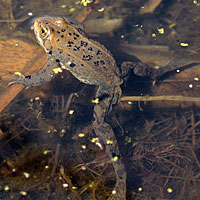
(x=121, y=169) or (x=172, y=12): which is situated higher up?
(x=172, y=12)

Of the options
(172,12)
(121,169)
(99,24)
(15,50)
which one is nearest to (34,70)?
(15,50)

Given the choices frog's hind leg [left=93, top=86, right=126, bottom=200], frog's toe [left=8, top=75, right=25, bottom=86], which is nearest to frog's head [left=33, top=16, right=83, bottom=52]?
frog's toe [left=8, top=75, right=25, bottom=86]

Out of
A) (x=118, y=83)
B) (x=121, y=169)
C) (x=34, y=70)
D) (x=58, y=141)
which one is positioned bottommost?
(x=121, y=169)

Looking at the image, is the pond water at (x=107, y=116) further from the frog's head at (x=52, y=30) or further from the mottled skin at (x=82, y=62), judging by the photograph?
the frog's head at (x=52, y=30)

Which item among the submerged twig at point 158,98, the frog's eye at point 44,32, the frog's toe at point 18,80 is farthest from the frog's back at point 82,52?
the frog's toe at point 18,80

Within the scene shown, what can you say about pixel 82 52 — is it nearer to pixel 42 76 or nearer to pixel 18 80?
pixel 42 76

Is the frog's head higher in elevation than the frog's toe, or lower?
higher

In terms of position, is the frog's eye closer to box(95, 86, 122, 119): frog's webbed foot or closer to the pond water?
the pond water

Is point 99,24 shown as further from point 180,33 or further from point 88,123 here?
point 88,123

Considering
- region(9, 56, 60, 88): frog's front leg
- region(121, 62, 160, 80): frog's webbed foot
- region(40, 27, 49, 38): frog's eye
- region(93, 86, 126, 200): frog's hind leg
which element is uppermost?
region(40, 27, 49, 38): frog's eye
